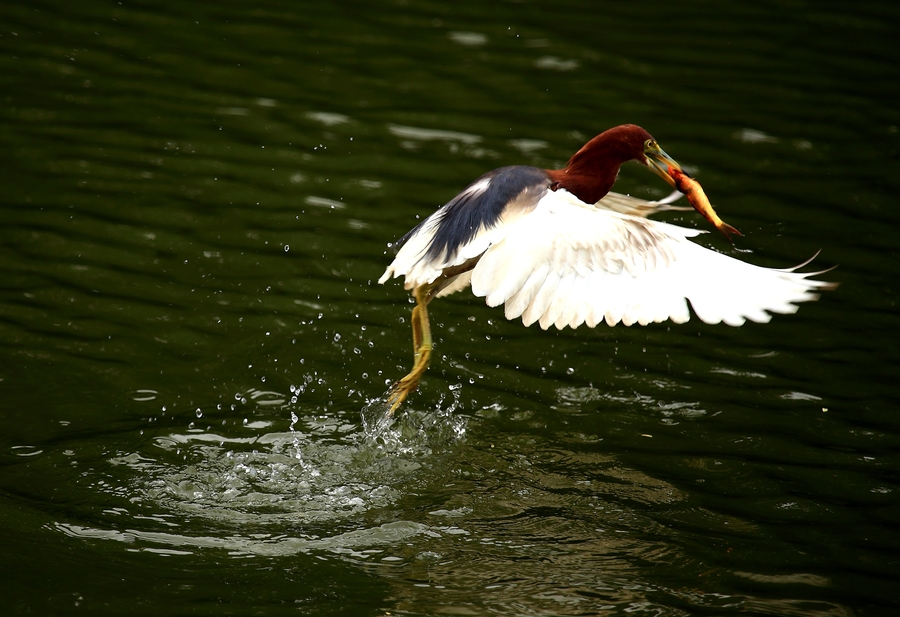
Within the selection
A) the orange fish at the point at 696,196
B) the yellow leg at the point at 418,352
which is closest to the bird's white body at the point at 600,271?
the orange fish at the point at 696,196

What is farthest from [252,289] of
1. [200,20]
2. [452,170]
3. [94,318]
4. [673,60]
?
[673,60]

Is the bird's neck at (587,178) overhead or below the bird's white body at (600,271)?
overhead

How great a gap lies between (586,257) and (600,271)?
0.08 metres

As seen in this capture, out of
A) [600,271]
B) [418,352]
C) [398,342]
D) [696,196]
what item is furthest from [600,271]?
[398,342]

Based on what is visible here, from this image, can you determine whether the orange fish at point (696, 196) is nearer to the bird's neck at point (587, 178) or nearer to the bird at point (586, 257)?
the bird at point (586, 257)

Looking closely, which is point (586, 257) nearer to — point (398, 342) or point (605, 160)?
point (605, 160)

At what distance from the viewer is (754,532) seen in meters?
3.87

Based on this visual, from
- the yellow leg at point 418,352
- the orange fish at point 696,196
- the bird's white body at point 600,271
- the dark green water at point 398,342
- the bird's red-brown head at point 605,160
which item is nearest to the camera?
the bird's white body at point 600,271

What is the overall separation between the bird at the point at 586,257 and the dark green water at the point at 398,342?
2.53ft

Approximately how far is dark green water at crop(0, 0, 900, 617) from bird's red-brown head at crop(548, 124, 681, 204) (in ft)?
3.61

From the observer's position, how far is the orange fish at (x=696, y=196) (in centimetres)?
380

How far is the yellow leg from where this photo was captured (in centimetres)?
430

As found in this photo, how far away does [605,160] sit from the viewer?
4.20m

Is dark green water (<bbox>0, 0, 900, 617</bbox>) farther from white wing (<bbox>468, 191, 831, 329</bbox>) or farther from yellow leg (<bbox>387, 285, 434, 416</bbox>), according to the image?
white wing (<bbox>468, 191, 831, 329</bbox>)
